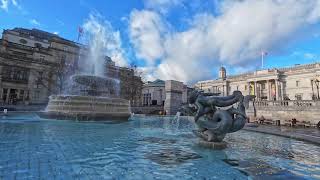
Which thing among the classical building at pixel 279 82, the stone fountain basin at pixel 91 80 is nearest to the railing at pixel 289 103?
the stone fountain basin at pixel 91 80

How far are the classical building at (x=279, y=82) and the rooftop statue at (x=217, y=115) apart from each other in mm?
70438

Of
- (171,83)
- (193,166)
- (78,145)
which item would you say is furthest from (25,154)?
(171,83)

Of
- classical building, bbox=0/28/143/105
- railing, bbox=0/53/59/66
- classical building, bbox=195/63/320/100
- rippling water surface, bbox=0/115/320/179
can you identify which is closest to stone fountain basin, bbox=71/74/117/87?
rippling water surface, bbox=0/115/320/179

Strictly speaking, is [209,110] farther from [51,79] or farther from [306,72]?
[306,72]

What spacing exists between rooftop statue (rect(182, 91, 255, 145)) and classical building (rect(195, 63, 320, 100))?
2773 inches

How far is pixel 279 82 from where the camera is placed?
283ft

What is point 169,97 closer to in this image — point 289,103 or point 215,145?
point 289,103

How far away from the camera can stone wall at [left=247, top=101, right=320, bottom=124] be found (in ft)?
88.9

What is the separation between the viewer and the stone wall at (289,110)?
27.1 m

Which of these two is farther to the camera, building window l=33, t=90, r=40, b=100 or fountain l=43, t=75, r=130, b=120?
building window l=33, t=90, r=40, b=100

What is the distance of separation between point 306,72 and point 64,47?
7219 cm

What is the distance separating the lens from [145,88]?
8488 cm

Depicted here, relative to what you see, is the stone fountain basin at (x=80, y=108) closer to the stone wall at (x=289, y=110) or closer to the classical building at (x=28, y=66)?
the stone wall at (x=289, y=110)

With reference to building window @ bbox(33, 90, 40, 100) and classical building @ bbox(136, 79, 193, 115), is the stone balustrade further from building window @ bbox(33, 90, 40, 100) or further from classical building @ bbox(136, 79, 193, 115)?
building window @ bbox(33, 90, 40, 100)
